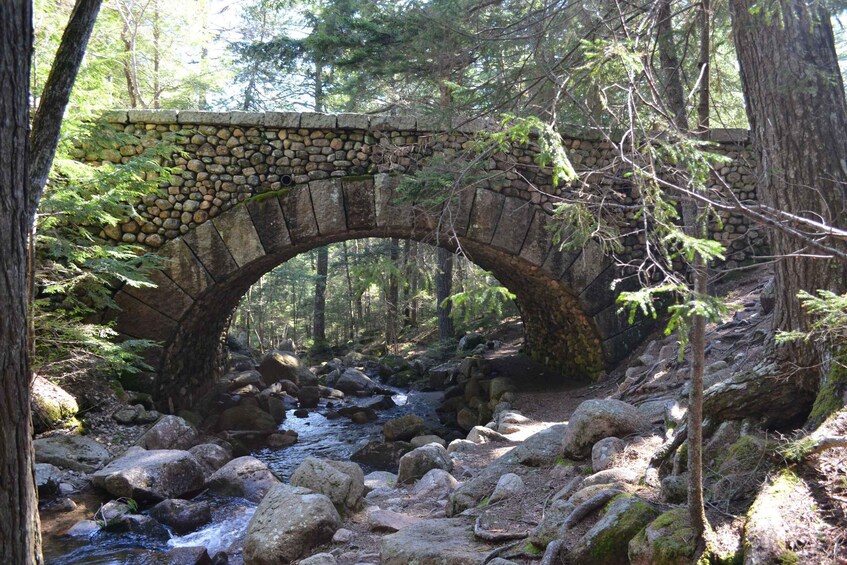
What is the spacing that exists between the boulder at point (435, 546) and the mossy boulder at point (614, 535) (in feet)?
1.90

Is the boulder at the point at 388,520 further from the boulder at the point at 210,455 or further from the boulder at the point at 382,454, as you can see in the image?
the boulder at the point at 210,455

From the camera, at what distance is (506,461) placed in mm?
5074

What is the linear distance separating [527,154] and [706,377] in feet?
13.7

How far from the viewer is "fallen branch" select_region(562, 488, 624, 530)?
323cm

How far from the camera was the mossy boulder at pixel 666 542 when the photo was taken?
258 centimetres

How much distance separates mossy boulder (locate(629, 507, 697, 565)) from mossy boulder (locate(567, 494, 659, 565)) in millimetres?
99

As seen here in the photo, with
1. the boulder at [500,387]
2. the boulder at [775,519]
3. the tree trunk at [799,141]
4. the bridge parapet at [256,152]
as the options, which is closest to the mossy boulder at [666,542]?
the boulder at [775,519]

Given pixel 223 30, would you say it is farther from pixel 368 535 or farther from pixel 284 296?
pixel 368 535

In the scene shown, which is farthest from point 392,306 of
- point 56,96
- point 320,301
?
point 56,96

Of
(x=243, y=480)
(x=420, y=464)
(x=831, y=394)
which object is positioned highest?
(x=831, y=394)

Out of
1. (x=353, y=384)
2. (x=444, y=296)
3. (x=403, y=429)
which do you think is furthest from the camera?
(x=444, y=296)

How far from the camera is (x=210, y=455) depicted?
688 cm

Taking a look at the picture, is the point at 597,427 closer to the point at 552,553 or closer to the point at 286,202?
A: the point at 552,553

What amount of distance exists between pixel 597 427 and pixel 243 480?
3.39m
